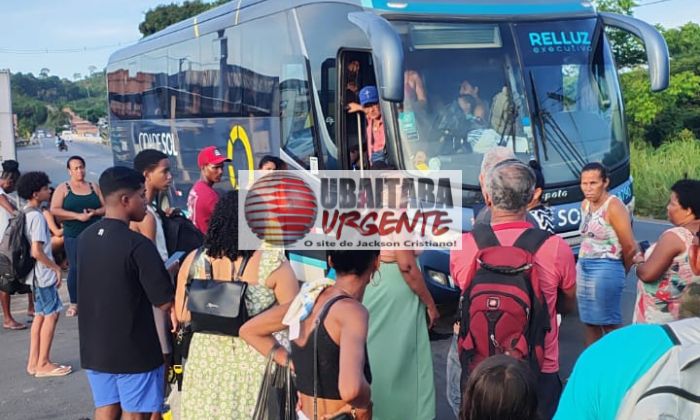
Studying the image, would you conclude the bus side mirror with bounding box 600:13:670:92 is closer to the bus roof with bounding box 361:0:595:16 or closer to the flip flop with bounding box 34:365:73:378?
the bus roof with bounding box 361:0:595:16

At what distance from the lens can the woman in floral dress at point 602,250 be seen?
5270 millimetres

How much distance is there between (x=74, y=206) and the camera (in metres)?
7.81

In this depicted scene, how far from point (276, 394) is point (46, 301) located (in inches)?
150

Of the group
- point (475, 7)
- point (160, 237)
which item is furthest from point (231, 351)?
point (475, 7)

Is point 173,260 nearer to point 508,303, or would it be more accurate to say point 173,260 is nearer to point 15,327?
point 508,303

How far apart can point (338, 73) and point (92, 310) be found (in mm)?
4385

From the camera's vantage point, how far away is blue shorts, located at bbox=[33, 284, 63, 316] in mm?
6195

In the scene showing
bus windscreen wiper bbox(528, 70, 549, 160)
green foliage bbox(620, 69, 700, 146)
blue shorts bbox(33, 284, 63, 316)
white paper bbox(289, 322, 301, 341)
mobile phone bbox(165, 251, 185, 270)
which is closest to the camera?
white paper bbox(289, 322, 301, 341)

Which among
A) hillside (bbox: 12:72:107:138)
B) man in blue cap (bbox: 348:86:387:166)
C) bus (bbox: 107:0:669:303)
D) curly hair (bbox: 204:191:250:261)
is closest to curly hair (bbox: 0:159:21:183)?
bus (bbox: 107:0:669:303)

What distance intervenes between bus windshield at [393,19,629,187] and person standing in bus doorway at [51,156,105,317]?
11.7 ft

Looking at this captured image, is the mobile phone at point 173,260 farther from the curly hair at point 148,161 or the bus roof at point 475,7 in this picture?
the bus roof at point 475,7

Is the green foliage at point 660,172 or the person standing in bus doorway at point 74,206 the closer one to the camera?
the person standing in bus doorway at point 74,206

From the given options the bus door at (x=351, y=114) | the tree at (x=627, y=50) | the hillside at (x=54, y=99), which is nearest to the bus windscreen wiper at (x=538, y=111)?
the bus door at (x=351, y=114)

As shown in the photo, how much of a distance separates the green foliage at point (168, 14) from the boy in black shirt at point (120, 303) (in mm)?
47420
